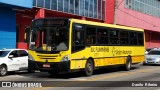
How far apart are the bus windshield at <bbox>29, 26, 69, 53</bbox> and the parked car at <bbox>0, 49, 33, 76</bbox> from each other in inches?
101

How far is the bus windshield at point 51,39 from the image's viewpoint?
57.2 ft

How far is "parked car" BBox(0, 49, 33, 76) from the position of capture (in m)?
19.9

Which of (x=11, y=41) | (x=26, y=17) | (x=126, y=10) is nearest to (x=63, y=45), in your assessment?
(x=11, y=41)

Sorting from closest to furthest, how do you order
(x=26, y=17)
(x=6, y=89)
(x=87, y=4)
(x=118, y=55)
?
(x=6, y=89) < (x=118, y=55) < (x=26, y=17) < (x=87, y=4)

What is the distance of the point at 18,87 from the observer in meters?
14.1

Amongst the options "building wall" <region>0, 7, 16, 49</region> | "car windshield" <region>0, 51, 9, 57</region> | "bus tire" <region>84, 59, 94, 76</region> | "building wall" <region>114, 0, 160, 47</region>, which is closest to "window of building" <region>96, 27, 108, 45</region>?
"bus tire" <region>84, 59, 94, 76</region>

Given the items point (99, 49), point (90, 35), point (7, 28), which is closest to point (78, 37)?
point (90, 35)

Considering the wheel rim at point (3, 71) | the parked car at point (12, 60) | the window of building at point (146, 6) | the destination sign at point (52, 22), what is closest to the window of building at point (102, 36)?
the destination sign at point (52, 22)

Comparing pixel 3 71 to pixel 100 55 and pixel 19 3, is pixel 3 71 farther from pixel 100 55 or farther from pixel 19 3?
pixel 19 3

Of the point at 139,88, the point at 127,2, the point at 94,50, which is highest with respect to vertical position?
the point at 127,2

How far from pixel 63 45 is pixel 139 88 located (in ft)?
15.9

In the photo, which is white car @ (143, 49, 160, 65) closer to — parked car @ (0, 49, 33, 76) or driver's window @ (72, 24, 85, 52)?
parked car @ (0, 49, 33, 76)

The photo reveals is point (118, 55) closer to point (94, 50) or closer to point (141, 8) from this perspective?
point (94, 50)

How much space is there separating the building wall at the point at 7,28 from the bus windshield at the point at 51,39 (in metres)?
14.4
